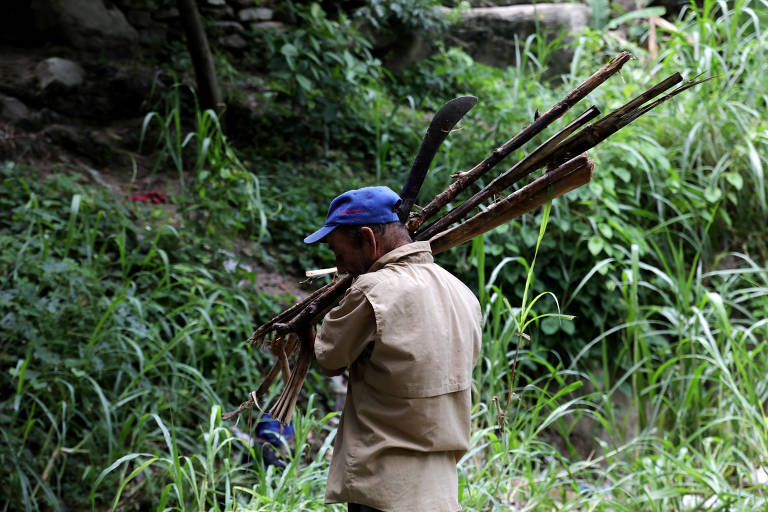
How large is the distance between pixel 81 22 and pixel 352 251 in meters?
4.76

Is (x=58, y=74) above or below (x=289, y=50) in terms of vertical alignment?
below

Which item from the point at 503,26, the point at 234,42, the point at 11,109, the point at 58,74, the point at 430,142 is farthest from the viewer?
the point at 503,26

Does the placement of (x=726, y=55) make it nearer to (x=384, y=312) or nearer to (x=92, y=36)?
(x=384, y=312)

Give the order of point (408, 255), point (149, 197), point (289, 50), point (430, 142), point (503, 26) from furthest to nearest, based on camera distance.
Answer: point (503, 26), point (289, 50), point (149, 197), point (430, 142), point (408, 255)

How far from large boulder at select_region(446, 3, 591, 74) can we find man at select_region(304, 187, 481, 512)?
19.9 feet

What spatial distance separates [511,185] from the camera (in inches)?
79.0

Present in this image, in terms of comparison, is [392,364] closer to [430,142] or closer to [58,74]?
[430,142]

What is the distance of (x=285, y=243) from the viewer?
4.72 metres

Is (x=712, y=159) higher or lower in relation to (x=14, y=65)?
lower

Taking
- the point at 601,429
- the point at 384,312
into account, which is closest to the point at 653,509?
the point at 601,429

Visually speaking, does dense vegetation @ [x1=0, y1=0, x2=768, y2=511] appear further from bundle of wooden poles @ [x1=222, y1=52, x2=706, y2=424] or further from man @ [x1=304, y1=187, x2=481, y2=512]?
man @ [x1=304, y1=187, x2=481, y2=512]

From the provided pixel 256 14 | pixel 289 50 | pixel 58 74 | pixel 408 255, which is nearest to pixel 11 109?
pixel 58 74

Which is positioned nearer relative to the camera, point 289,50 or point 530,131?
point 530,131

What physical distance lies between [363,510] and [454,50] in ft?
18.5
